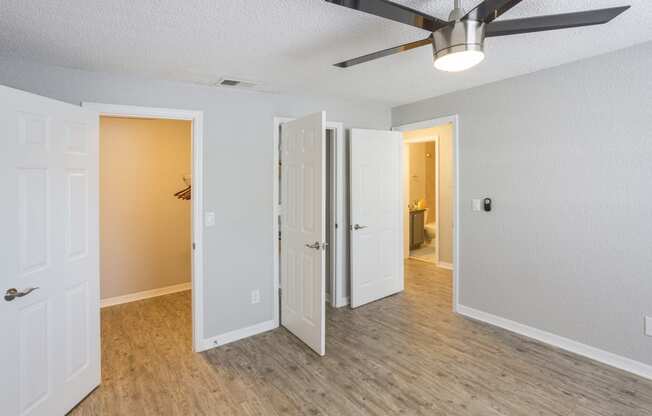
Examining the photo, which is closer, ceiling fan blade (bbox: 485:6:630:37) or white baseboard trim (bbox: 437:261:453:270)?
ceiling fan blade (bbox: 485:6:630:37)

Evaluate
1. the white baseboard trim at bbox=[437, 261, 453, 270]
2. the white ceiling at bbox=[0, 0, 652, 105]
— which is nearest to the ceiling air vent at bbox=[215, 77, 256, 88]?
the white ceiling at bbox=[0, 0, 652, 105]

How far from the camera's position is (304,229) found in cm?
311

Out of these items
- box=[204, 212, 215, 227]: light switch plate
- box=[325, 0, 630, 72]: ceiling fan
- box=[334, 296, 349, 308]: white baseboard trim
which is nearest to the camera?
box=[325, 0, 630, 72]: ceiling fan

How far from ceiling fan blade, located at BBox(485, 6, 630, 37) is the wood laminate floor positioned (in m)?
2.16

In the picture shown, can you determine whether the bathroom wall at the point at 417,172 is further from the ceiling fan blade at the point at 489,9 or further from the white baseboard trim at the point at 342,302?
the ceiling fan blade at the point at 489,9

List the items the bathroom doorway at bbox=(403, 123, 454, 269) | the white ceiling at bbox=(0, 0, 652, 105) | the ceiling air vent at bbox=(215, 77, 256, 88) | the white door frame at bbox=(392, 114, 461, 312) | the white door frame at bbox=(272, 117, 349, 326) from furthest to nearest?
the bathroom doorway at bbox=(403, 123, 454, 269), the white door frame at bbox=(272, 117, 349, 326), the white door frame at bbox=(392, 114, 461, 312), the ceiling air vent at bbox=(215, 77, 256, 88), the white ceiling at bbox=(0, 0, 652, 105)

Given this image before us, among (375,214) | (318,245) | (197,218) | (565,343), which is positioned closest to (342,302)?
(375,214)

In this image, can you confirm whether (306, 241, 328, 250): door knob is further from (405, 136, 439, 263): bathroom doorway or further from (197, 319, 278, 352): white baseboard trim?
(405, 136, 439, 263): bathroom doorway

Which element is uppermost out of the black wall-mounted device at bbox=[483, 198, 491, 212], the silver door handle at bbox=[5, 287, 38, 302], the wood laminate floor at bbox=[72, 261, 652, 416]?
the black wall-mounted device at bbox=[483, 198, 491, 212]

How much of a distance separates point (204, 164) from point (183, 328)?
1698mm

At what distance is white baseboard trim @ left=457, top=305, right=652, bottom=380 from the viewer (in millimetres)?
2559

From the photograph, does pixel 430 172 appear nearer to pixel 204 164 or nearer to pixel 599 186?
pixel 599 186

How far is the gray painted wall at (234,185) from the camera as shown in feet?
9.77

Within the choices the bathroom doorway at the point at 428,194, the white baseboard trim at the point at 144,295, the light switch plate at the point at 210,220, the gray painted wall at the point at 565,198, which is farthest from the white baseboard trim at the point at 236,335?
the bathroom doorway at the point at 428,194
